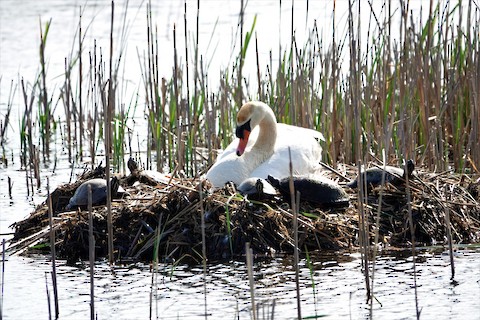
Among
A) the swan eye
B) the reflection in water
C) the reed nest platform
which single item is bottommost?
the reflection in water

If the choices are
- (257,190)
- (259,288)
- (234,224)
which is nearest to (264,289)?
(259,288)

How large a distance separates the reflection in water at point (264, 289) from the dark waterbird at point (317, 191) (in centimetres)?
58

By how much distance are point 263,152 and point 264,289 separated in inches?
116

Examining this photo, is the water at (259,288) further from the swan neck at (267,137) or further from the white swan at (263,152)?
the swan neck at (267,137)

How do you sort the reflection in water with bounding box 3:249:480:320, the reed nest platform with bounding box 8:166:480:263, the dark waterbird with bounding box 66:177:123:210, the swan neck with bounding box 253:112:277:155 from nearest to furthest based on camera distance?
1. the reflection in water with bounding box 3:249:480:320
2. the reed nest platform with bounding box 8:166:480:263
3. the dark waterbird with bounding box 66:177:123:210
4. the swan neck with bounding box 253:112:277:155

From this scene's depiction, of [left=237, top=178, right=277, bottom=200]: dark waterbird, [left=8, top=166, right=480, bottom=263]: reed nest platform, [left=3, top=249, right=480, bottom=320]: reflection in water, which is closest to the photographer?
[left=3, top=249, right=480, bottom=320]: reflection in water

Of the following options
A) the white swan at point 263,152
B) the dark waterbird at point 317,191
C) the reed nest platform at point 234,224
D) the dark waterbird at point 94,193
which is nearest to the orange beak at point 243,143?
the white swan at point 263,152

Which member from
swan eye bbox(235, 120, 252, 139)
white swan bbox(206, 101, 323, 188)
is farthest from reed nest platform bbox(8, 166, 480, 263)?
swan eye bbox(235, 120, 252, 139)

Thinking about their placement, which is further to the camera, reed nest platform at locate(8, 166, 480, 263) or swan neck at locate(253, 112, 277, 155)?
swan neck at locate(253, 112, 277, 155)

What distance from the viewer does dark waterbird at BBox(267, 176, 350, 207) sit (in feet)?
27.0

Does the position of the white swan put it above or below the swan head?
below

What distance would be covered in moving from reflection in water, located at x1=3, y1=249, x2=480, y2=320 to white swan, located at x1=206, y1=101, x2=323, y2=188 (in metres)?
1.62

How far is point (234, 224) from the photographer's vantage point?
7949 millimetres

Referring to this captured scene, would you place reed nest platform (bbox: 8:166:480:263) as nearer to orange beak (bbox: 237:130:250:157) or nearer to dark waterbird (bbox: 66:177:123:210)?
dark waterbird (bbox: 66:177:123:210)
